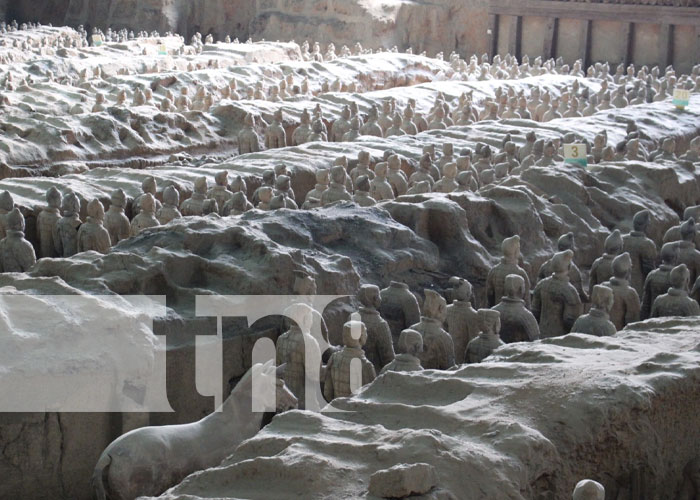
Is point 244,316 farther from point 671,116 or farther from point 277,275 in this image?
point 671,116

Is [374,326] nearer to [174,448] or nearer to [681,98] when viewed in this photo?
[174,448]

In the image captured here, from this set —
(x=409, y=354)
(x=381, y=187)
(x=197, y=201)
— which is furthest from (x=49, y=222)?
(x=409, y=354)

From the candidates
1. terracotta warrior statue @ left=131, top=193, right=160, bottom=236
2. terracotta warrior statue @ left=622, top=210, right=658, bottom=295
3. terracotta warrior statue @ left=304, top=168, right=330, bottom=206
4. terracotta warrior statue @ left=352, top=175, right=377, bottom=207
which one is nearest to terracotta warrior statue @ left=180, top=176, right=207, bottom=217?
terracotta warrior statue @ left=131, top=193, right=160, bottom=236

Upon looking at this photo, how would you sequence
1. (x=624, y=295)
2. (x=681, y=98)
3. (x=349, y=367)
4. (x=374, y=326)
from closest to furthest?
(x=349, y=367)
(x=374, y=326)
(x=624, y=295)
(x=681, y=98)

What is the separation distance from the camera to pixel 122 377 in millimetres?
4328

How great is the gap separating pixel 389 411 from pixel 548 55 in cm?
1767

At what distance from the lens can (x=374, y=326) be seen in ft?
15.7

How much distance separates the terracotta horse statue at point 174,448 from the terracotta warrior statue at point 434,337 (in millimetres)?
1075

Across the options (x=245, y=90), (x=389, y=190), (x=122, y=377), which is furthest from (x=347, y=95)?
(x=122, y=377)

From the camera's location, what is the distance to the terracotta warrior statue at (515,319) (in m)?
5.02

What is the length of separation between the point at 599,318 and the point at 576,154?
143 inches

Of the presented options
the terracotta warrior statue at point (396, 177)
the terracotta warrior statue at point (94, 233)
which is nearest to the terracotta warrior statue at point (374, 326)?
the terracotta warrior statue at point (94, 233)

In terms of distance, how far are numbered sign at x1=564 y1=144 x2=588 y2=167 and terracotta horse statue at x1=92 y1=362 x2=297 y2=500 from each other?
5.11 m

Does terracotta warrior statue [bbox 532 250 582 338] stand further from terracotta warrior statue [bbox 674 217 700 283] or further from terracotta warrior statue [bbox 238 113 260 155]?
terracotta warrior statue [bbox 238 113 260 155]
